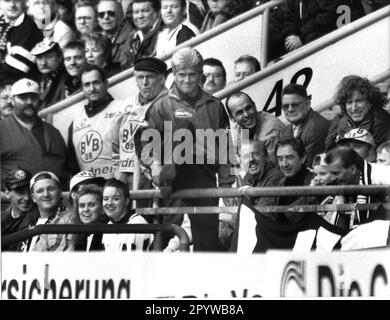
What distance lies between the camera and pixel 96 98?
5633 millimetres

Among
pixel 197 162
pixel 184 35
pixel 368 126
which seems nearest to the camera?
pixel 368 126

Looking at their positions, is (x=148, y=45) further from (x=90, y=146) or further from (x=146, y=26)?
(x=90, y=146)

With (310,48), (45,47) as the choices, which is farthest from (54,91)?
(310,48)

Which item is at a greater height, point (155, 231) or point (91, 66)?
point (91, 66)

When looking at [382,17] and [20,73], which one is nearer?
[382,17]

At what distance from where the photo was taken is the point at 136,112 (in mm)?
5523

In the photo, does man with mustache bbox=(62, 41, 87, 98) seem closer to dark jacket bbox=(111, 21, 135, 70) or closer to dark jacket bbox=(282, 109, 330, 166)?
dark jacket bbox=(111, 21, 135, 70)

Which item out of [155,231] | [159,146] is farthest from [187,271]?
[159,146]

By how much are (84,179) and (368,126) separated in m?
1.35

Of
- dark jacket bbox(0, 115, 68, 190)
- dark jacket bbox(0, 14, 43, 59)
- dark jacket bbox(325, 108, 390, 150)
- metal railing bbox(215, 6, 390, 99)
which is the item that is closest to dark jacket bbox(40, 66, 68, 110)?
dark jacket bbox(0, 115, 68, 190)

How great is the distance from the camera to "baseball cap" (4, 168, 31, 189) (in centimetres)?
570

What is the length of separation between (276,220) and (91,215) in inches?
36.0

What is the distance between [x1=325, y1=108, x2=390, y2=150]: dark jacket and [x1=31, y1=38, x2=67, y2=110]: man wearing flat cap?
135cm

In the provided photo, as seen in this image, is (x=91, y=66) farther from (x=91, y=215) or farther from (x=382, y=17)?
(x=382, y=17)
